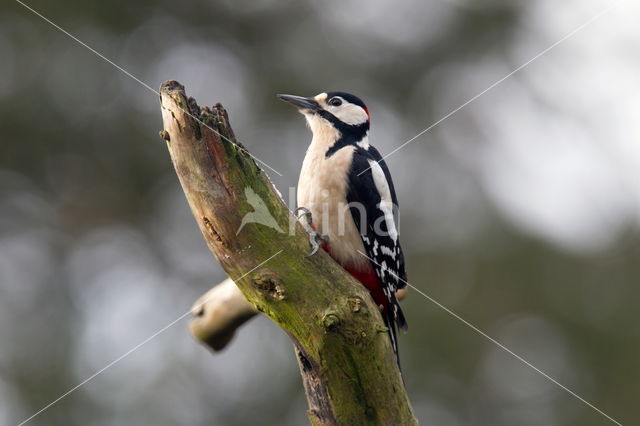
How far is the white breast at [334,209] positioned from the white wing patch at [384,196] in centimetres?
19

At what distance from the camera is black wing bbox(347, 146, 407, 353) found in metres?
4.02

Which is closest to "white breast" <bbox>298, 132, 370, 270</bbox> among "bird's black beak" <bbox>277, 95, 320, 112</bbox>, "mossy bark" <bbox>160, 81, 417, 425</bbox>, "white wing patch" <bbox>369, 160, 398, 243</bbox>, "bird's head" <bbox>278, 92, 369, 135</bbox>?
"white wing patch" <bbox>369, 160, 398, 243</bbox>

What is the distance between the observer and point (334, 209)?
4.02 metres

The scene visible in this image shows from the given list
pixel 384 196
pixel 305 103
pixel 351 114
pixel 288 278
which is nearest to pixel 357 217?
pixel 384 196

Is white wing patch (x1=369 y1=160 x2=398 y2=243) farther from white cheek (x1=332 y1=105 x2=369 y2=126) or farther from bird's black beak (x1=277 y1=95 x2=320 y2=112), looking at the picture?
bird's black beak (x1=277 y1=95 x2=320 y2=112)

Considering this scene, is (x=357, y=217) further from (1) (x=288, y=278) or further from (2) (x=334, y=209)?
(1) (x=288, y=278)

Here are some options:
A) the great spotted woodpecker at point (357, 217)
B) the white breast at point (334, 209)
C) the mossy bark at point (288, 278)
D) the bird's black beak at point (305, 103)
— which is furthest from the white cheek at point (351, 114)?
the mossy bark at point (288, 278)

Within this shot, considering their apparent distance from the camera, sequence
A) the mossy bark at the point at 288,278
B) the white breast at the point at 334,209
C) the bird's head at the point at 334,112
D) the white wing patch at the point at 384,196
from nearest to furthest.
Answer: the mossy bark at the point at 288,278 → the white breast at the point at 334,209 → the white wing patch at the point at 384,196 → the bird's head at the point at 334,112

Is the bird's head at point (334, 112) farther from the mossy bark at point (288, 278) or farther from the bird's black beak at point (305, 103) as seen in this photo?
the mossy bark at point (288, 278)

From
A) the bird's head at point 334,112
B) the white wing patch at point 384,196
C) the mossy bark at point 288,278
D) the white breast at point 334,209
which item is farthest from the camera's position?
the bird's head at point 334,112

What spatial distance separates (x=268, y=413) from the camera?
31.1 ft

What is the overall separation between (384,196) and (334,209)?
359 mm

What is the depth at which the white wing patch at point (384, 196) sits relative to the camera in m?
4.17

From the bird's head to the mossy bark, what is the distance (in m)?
1.54
